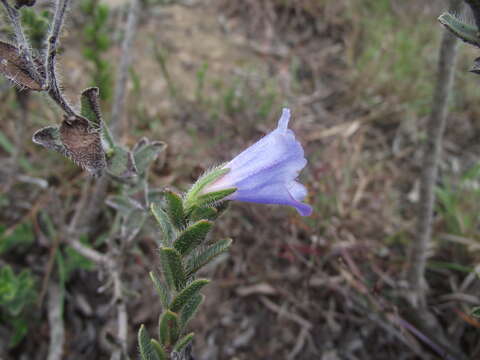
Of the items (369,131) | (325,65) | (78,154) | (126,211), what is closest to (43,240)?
(126,211)

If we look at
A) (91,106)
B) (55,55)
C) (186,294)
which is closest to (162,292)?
(186,294)

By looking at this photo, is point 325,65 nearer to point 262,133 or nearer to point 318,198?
point 262,133

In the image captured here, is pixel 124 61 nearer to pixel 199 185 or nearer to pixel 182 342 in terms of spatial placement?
pixel 199 185

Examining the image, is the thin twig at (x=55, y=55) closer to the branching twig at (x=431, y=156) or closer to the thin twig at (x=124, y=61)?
the thin twig at (x=124, y=61)

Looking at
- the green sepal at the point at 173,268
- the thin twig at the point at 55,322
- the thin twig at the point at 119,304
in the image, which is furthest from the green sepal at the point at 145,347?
the thin twig at the point at 55,322

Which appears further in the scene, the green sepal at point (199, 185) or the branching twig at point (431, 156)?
the branching twig at point (431, 156)
